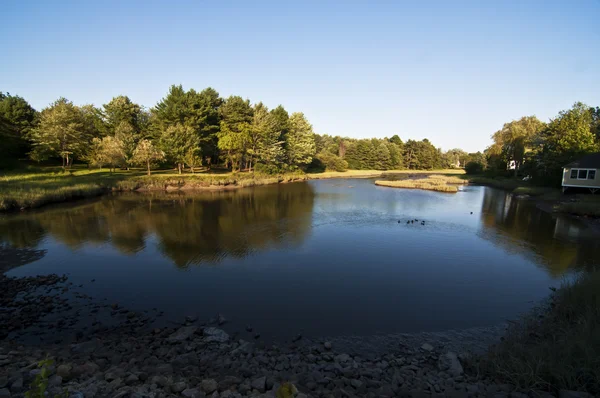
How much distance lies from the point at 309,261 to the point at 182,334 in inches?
302

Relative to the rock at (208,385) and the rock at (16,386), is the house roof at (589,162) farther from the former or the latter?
the rock at (16,386)

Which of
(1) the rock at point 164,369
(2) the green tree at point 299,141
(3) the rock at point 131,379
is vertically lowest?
(1) the rock at point 164,369

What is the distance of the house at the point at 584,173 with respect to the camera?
1291 inches

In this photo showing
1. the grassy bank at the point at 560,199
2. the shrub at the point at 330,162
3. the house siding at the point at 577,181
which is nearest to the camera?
the grassy bank at the point at 560,199

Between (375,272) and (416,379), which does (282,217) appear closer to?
(375,272)

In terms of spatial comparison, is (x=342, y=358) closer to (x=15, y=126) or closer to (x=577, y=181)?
(x=577, y=181)

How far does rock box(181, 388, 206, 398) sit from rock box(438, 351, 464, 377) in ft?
16.1

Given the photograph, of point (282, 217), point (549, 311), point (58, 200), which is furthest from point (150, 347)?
point (58, 200)

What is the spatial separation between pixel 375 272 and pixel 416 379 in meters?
7.70

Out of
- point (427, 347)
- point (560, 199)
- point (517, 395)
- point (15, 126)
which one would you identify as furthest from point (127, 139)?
point (560, 199)

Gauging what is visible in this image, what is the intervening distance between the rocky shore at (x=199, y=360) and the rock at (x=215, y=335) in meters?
0.04

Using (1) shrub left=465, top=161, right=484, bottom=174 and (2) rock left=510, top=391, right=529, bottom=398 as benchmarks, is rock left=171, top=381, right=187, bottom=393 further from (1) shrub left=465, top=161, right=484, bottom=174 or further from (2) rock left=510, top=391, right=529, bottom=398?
(1) shrub left=465, top=161, right=484, bottom=174

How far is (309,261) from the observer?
1525 centimetres

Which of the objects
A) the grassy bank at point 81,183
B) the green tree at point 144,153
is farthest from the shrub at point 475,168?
the green tree at point 144,153
